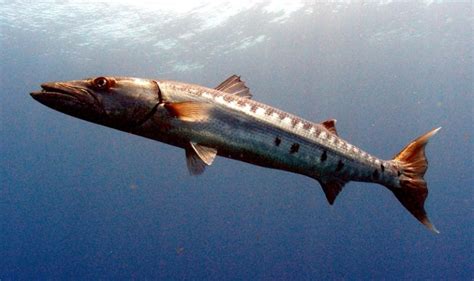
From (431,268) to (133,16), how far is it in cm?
5728

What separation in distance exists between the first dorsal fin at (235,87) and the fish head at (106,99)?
3.02 feet

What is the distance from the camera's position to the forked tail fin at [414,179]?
524 centimetres

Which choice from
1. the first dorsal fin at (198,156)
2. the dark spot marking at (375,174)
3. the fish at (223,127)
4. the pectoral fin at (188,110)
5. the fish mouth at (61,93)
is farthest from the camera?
A: the dark spot marking at (375,174)

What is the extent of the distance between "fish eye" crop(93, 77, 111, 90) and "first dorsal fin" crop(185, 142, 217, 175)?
1058 millimetres

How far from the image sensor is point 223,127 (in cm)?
423

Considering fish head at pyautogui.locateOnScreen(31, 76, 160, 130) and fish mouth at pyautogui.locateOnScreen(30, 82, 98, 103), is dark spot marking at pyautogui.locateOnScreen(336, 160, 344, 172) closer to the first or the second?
fish head at pyautogui.locateOnScreen(31, 76, 160, 130)

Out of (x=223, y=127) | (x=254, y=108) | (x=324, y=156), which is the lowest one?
(x=223, y=127)

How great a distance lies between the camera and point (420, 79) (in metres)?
61.3

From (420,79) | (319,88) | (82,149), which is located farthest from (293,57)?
(82,149)

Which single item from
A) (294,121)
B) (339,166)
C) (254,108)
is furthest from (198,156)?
(339,166)

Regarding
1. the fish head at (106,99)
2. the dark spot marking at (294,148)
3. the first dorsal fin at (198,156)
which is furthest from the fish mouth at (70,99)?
the dark spot marking at (294,148)

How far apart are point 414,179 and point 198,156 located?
10.4 ft

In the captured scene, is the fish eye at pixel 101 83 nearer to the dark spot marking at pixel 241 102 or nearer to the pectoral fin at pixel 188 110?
the pectoral fin at pixel 188 110

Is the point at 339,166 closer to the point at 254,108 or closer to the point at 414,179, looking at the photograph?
the point at 414,179
